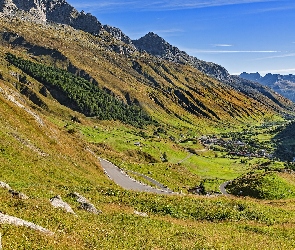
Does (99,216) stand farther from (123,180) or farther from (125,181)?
(123,180)

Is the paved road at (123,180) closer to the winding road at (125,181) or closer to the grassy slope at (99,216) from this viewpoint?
the winding road at (125,181)

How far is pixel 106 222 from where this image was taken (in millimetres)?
26625

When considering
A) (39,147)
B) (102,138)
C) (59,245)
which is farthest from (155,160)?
(59,245)

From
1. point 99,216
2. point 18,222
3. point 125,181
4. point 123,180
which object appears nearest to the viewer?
point 18,222

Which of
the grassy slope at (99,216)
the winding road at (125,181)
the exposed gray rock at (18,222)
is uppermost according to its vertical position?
the exposed gray rock at (18,222)

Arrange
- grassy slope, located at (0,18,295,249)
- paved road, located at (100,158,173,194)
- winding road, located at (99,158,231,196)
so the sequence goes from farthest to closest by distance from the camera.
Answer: paved road, located at (100,158,173,194) < winding road, located at (99,158,231,196) < grassy slope, located at (0,18,295,249)

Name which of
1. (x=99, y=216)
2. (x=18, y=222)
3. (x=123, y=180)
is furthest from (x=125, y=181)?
(x=18, y=222)

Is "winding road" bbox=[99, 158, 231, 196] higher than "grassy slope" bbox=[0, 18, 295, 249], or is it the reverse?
"grassy slope" bbox=[0, 18, 295, 249]

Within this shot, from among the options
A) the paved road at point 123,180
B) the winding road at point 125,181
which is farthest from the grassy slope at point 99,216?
the winding road at point 125,181

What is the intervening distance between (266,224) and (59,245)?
26.5 meters

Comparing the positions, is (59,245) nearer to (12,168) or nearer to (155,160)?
(12,168)

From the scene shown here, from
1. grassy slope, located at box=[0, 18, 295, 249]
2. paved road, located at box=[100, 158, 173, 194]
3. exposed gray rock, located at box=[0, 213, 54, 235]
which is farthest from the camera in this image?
paved road, located at box=[100, 158, 173, 194]

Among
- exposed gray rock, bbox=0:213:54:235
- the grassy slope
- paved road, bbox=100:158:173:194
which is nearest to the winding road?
paved road, bbox=100:158:173:194

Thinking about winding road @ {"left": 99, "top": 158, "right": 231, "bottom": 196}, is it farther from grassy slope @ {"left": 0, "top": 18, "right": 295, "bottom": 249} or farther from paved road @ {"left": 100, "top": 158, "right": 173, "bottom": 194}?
grassy slope @ {"left": 0, "top": 18, "right": 295, "bottom": 249}
